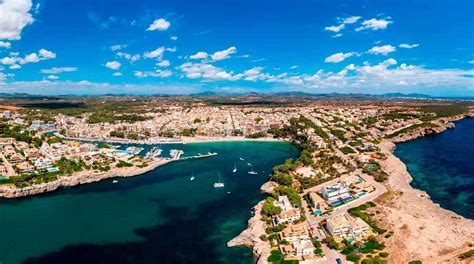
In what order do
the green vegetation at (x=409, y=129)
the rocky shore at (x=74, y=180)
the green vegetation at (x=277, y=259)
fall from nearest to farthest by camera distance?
the green vegetation at (x=277, y=259) < the rocky shore at (x=74, y=180) < the green vegetation at (x=409, y=129)

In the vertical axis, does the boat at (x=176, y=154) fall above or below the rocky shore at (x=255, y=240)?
above

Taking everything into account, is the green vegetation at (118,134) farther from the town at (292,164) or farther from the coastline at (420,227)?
the coastline at (420,227)

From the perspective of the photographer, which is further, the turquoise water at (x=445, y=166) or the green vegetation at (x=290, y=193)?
the turquoise water at (x=445, y=166)

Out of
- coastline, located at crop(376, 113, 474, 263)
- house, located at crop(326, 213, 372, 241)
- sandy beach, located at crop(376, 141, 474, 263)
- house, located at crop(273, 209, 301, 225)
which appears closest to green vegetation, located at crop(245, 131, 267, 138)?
coastline, located at crop(376, 113, 474, 263)

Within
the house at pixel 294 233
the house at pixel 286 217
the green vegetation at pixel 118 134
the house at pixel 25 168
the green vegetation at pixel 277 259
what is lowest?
the green vegetation at pixel 277 259

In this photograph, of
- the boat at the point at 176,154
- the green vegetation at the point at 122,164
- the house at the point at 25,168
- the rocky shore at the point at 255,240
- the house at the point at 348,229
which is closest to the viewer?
the rocky shore at the point at 255,240

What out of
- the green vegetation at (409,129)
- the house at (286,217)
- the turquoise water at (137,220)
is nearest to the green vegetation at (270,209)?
the house at (286,217)

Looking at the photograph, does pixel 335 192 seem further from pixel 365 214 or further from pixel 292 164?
pixel 292 164
